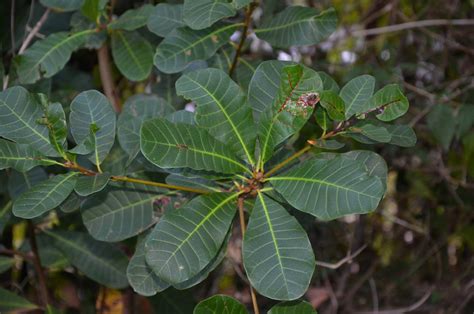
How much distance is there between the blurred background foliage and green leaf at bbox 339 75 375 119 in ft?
3.16

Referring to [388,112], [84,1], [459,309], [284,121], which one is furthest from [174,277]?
[459,309]

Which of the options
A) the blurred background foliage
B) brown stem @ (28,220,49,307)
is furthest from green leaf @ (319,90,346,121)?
the blurred background foliage

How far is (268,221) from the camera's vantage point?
101 cm

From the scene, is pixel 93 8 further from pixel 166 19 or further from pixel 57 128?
pixel 57 128

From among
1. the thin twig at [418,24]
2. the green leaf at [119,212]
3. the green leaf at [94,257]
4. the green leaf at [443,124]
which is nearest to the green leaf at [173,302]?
the green leaf at [94,257]

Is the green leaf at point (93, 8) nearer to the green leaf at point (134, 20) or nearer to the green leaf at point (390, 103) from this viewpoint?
the green leaf at point (134, 20)

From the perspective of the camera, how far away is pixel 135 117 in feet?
4.00

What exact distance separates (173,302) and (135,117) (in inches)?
19.0

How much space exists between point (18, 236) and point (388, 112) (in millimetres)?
1497

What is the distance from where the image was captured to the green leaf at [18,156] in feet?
3.41

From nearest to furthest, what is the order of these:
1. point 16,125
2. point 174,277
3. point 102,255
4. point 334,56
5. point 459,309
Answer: point 174,277, point 16,125, point 102,255, point 459,309, point 334,56

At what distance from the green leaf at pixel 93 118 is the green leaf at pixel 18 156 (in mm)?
83

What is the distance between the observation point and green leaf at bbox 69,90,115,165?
3.63 ft

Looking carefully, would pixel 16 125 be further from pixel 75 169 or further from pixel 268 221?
pixel 268 221
